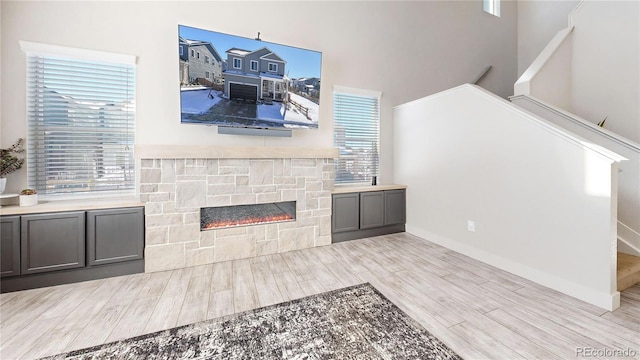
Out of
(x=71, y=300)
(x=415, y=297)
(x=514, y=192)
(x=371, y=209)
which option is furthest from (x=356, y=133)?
(x=71, y=300)

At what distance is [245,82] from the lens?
3.07 m

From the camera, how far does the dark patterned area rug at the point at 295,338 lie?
1569mm

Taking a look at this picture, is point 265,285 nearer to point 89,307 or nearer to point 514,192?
point 89,307

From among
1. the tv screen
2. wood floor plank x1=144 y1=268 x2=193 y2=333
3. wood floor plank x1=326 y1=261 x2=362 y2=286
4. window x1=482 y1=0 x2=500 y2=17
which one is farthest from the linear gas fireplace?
window x1=482 y1=0 x2=500 y2=17

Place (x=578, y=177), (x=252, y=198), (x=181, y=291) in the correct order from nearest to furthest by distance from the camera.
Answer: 1. (x=578, y=177)
2. (x=181, y=291)
3. (x=252, y=198)

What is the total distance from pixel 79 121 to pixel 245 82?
1.92 meters

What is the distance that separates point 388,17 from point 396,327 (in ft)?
15.6

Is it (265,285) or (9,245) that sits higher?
(9,245)

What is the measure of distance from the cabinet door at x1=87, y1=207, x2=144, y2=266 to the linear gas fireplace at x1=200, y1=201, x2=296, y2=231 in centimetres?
65

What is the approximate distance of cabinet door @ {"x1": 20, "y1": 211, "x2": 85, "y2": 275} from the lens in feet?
7.64

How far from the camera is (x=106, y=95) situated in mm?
2895

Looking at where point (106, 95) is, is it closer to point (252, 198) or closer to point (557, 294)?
point (252, 198)

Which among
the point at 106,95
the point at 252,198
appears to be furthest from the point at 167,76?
the point at 252,198

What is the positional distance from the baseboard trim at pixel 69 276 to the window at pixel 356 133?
2999 mm
